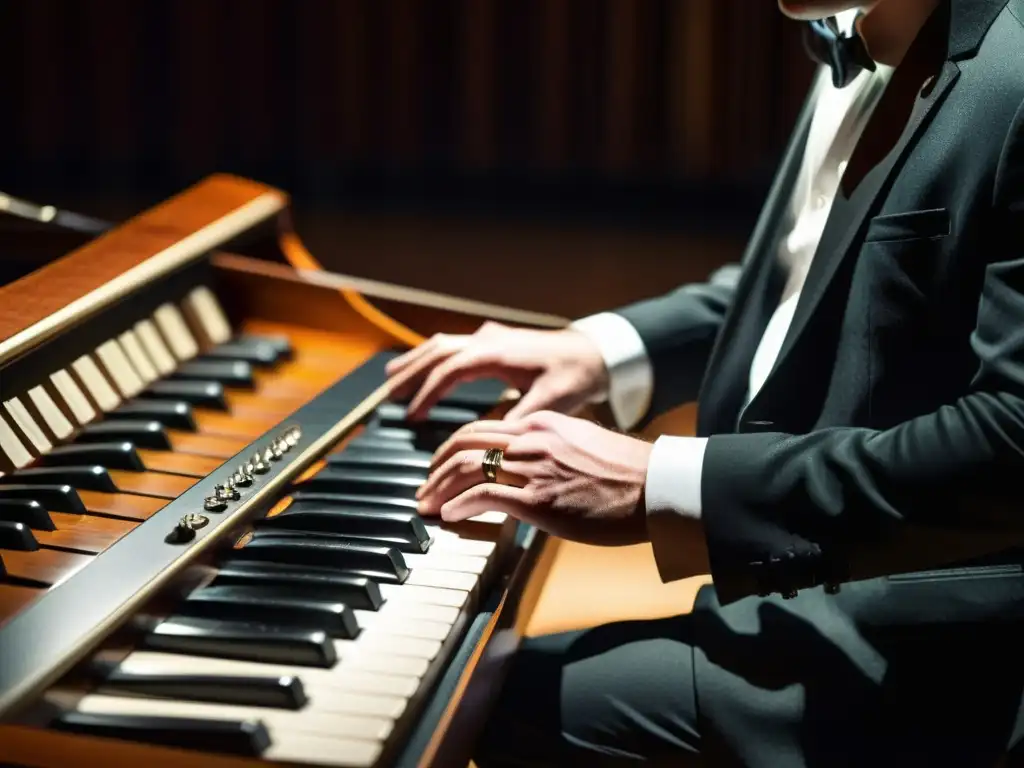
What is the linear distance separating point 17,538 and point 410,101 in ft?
11.9

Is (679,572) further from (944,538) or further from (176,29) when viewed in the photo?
(176,29)

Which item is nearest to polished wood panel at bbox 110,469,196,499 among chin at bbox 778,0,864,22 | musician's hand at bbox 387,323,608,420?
musician's hand at bbox 387,323,608,420

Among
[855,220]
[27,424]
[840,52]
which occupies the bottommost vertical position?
[27,424]

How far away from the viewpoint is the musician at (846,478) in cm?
100

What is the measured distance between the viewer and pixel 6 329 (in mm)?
1161

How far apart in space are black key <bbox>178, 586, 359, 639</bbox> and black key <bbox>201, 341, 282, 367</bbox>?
0.58 m

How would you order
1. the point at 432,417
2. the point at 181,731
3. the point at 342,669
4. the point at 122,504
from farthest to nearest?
the point at 432,417, the point at 122,504, the point at 342,669, the point at 181,731

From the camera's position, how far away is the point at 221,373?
148 cm

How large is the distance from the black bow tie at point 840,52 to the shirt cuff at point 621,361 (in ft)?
1.35

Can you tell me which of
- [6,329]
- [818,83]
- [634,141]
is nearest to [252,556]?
[6,329]

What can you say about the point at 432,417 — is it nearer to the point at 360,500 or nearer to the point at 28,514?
the point at 360,500

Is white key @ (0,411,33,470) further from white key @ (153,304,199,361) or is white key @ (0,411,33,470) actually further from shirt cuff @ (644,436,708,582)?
shirt cuff @ (644,436,708,582)

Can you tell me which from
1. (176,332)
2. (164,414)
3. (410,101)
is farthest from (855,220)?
(410,101)

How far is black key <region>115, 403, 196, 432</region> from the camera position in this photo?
1332mm
